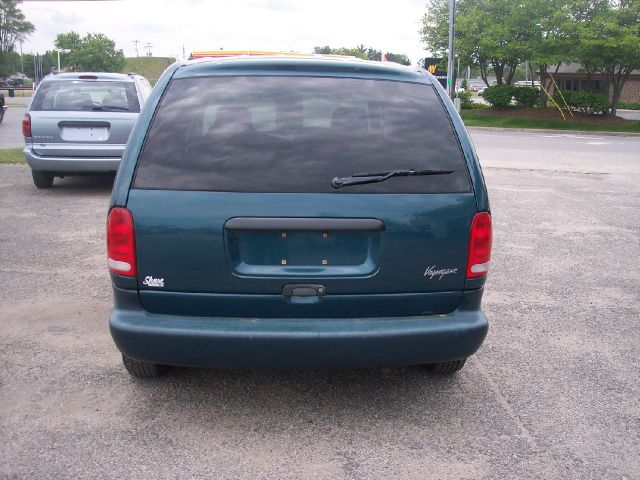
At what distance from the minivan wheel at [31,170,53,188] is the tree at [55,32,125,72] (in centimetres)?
8222

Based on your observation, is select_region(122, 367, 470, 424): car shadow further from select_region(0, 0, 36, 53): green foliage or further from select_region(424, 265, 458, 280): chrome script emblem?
select_region(0, 0, 36, 53): green foliage

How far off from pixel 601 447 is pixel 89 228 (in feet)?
20.3

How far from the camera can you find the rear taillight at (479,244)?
342cm

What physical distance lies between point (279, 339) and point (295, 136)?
3.21 ft

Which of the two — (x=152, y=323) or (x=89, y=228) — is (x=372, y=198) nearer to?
(x=152, y=323)

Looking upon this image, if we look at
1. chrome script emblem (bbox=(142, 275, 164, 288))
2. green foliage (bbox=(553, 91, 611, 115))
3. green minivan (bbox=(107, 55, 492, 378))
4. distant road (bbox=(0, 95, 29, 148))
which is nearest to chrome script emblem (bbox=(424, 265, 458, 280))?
green minivan (bbox=(107, 55, 492, 378))

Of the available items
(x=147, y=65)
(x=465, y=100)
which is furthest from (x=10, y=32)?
(x=465, y=100)

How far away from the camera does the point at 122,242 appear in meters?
3.31

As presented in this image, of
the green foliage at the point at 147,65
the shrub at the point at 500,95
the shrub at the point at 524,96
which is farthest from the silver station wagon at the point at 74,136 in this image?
the green foliage at the point at 147,65

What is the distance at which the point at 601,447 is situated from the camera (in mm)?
3428

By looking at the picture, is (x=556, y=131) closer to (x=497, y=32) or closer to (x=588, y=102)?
(x=588, y=102)

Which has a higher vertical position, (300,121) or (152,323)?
(300,121)

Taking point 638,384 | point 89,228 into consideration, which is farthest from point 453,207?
point 89,228

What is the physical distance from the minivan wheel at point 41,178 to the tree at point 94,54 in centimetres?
8222
